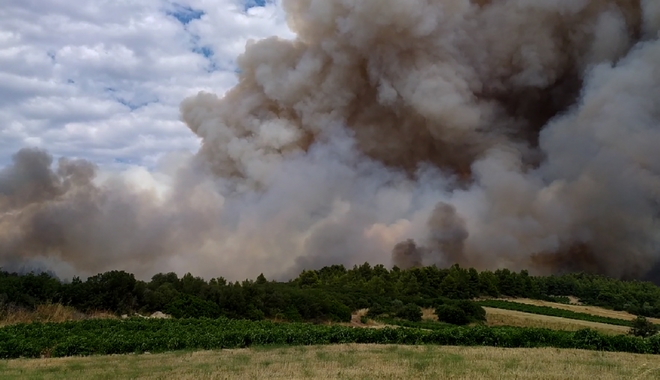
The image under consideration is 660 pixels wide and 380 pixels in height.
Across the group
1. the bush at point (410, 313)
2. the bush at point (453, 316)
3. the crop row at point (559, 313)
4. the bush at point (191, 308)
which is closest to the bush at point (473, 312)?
the bush at point (453, 316)

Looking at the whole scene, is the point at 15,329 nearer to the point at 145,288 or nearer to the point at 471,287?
the point at 145,288

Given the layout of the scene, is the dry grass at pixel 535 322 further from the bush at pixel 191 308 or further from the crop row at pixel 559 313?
the bush at pixel 191 308

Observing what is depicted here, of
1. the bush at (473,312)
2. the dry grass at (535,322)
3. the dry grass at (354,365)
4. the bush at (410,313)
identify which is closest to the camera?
the dry grass at (354,365)

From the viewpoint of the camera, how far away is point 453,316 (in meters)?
46.2

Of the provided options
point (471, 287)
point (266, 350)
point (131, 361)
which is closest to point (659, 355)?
point (266, 350)

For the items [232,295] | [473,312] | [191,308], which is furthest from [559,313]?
[191,308]

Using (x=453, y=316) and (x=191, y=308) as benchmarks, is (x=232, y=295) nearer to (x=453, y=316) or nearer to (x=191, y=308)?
(x=191, y=308)

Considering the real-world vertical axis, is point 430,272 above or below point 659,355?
above

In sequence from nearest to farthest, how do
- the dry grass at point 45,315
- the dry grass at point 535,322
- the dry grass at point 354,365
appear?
the dry grass at point 354,365, the dry grass at point 45,315, the dry grass at point 535,322

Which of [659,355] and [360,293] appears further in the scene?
[360,293]

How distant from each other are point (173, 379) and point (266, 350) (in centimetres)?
658

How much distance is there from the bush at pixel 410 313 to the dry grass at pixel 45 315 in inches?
999

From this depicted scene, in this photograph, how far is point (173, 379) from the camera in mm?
12516

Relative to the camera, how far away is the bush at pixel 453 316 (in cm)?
4588
